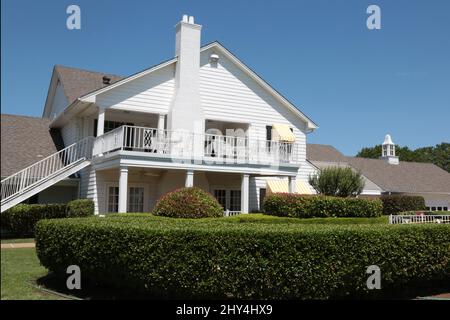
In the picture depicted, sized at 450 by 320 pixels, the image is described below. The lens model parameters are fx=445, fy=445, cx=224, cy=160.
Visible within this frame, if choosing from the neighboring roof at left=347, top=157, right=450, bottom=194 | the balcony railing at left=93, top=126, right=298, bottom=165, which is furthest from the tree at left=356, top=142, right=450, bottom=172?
the balcony railing at left=93, top=126, right=298, bottom=165

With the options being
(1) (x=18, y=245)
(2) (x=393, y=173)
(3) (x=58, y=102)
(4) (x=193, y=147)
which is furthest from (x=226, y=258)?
(2) (x=393, y=173)

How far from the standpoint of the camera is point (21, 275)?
36.3 ft

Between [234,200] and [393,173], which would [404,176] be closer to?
[393,173]

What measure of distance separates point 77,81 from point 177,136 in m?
9.51

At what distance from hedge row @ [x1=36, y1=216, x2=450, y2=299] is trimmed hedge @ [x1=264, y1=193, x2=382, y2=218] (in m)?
8.43

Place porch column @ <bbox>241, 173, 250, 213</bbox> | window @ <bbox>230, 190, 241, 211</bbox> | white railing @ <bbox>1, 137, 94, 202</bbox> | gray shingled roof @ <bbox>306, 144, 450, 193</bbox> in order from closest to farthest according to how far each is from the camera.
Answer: white railing @ <bbox>1, 137, 94, 202</bbox> < porch column @ <bbox>241, 173, 250, 213</bbox> < window @ <bbox>230, 190, 241, 211</bbox> < gray shingled roof @ <bbox>306, 144, 450, 193</bbox>

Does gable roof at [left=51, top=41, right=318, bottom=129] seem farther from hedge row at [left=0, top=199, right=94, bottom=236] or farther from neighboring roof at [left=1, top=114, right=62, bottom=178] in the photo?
hedge row at [left=0, top=199, right=94, bottom=236]

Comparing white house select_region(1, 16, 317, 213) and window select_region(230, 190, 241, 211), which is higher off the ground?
white house select_region(1, 16, 317, 213)

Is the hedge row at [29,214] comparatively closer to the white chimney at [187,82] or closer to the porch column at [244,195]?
the white chimney at [187,82]

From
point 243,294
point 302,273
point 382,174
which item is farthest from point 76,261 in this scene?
point 382,174

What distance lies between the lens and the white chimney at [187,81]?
22984mm

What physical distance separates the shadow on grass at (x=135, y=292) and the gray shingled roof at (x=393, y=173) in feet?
91.1

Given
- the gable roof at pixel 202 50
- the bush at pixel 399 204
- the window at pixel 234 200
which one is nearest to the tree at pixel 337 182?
the gable roof at pixel 202 50

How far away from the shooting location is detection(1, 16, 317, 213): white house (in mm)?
20545
